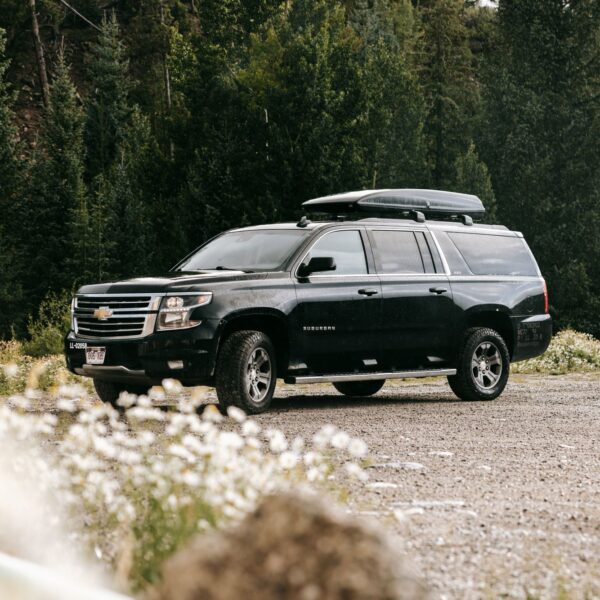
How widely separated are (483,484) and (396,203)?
7.03 m

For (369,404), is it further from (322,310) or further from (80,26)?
(80,26)

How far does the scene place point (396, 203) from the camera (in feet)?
45.8

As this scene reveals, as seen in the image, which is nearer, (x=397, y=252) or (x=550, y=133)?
(x=397, y=252)

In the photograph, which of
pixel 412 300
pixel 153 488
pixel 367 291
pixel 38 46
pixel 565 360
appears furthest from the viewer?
pixel 38 46

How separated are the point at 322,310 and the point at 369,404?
6.02ft

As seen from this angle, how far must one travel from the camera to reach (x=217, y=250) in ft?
42.4

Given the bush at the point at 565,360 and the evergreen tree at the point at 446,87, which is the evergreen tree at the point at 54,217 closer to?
the evergreen tree at the point at 446,87

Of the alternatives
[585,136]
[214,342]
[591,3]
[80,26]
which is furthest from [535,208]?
[214,342]

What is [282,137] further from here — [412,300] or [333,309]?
[333,309]

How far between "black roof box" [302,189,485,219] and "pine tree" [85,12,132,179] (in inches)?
1615

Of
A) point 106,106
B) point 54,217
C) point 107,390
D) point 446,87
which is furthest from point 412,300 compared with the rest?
point 446,87

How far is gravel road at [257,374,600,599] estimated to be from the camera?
4871 mm

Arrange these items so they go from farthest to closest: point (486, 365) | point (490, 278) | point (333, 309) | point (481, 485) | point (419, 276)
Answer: point (490, 278) < point (486, 365) < point (419, 276) < point (333, 309) < point (481, 485)

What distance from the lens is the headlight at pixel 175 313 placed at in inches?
441
